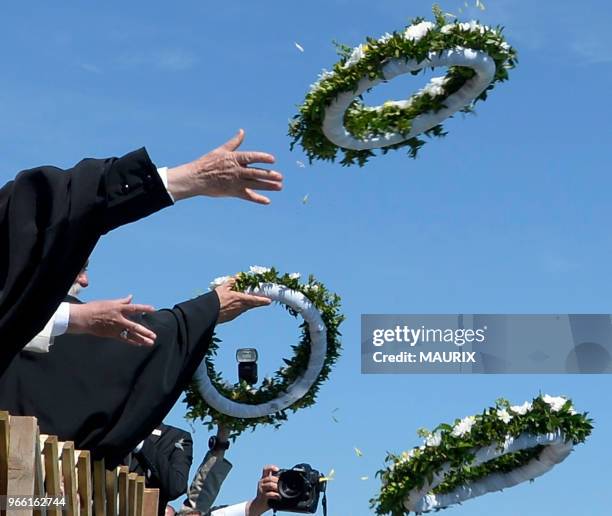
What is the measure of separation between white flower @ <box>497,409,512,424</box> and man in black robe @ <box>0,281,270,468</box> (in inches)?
130

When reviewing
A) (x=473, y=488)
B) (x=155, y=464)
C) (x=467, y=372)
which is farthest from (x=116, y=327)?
(x=467, y=372)

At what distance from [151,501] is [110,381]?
1007 mm

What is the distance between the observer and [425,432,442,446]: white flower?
33.8ft

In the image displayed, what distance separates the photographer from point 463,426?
1043 centimetres

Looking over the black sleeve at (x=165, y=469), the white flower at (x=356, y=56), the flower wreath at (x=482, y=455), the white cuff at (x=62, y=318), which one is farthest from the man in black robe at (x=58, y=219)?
the flower wreath at (x=482, y=455)

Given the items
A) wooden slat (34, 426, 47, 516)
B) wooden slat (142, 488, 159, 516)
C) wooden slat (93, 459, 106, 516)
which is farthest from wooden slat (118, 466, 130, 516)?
wooden slat (34, 426, 47, 516)

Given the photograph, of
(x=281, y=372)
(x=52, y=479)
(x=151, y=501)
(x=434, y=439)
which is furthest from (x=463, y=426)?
(x=52, y=479)

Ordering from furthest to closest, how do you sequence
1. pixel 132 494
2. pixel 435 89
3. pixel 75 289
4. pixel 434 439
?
pixel 434 439
pixel 435 89
pixel 132 494
pixel 75 289

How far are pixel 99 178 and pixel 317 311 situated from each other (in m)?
5.12

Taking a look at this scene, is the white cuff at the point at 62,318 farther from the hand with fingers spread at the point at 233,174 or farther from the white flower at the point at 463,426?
the white flower at the point at 463,426

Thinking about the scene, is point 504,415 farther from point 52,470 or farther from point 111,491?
point 52,470

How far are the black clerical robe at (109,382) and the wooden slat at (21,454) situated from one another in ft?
4.83

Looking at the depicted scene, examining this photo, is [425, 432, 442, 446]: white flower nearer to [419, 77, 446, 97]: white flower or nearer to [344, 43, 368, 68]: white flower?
[419, 77, 446, 97]: white flower

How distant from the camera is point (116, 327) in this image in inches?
225
